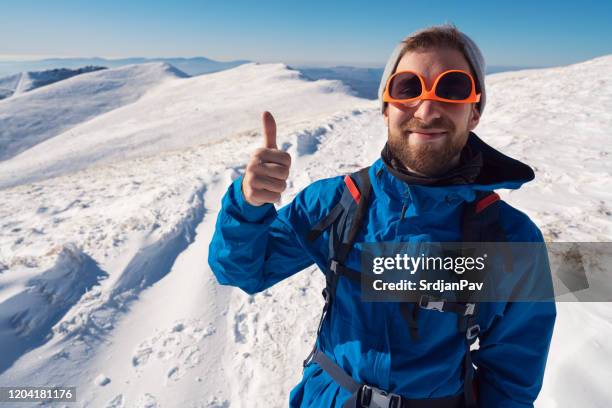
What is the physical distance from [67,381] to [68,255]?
214cm

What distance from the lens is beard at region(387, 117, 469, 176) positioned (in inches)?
69.0

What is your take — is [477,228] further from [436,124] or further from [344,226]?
[344,226]

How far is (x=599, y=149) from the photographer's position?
25.6ft

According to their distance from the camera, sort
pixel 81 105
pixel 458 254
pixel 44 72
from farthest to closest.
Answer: pixel 44 72
pixel 81 105
pixel 458 254

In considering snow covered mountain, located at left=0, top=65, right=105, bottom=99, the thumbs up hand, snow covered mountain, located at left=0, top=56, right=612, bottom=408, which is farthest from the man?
snow covered mountain, located at left=0, top=65, right=105, bottom=99

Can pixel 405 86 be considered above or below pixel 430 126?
above

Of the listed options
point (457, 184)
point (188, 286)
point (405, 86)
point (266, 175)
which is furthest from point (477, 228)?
point (188, 286)

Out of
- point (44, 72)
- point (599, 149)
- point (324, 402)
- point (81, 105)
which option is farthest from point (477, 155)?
point (44, 72)

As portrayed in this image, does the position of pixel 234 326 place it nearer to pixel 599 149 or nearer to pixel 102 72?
pixel 599 149

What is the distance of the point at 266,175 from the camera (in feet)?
5.22
